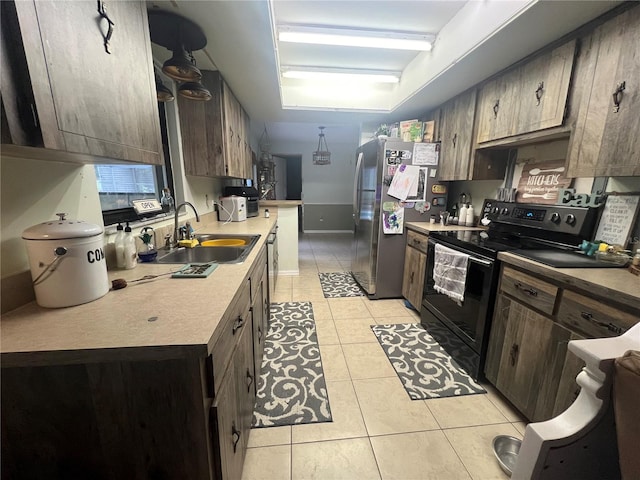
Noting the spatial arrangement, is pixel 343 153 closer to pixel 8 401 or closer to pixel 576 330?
pixel 576 330

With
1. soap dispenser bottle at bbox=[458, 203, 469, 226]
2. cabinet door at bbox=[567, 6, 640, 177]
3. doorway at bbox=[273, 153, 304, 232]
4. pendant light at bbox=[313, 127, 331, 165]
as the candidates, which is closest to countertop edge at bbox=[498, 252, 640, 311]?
cabinet door at bbox=[567, 6, 640, 177]

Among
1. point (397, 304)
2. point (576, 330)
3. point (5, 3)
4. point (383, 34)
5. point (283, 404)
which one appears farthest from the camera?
point (397, 304)

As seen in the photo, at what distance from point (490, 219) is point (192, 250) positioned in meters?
2.38

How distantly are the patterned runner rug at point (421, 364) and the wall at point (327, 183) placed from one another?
191 inches

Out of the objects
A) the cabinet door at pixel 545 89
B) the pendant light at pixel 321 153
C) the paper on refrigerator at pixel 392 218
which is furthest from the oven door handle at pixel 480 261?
the pendant light at pixel 321 153

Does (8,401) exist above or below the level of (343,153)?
below

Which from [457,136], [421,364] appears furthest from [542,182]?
[421,364]

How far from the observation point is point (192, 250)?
173 cm

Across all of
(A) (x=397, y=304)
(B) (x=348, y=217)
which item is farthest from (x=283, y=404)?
(B) (x=348, y=217)

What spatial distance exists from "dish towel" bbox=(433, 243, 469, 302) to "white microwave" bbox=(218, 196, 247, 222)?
2051mm

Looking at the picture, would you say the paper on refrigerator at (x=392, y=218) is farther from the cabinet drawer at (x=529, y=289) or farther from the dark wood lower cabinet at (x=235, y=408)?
the dark wood lower cabinet at (x=235, y=408)

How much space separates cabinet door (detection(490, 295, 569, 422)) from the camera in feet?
4.18

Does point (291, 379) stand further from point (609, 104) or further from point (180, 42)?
point (609, 104)

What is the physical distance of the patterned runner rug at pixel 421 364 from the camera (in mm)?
1715
